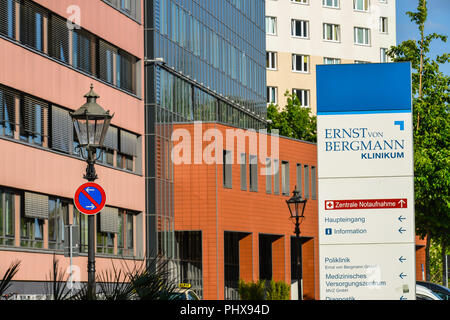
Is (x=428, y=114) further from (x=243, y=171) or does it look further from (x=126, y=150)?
(x=126, y=150)

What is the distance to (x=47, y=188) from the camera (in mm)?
31641

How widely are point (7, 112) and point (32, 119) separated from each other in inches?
68.5

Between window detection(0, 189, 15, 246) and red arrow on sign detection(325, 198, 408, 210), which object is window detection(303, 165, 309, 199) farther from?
red arrow on sign detection(325, 198, 408, 210)

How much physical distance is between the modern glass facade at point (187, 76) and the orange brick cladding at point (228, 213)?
0.99 m

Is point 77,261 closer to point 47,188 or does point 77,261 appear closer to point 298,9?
point 47,188

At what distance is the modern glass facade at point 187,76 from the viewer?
42.0 metres

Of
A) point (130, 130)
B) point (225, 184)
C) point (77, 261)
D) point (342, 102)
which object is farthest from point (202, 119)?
point (342, 102)

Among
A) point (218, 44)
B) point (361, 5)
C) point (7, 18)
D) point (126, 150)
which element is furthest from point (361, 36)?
point (7, 18)

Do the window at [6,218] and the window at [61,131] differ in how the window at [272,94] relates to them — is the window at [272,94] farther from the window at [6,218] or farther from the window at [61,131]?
the window at [6,218]

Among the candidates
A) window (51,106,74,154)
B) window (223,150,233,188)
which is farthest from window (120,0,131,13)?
window (223,150,233,188)

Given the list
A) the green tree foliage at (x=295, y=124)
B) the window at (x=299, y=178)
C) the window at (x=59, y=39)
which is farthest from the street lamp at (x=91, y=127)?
the green tree foliage at (x=295, y=124)

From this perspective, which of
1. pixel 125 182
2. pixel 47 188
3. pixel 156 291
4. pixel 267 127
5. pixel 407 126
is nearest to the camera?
pixel 156 291

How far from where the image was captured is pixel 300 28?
81.9 metres

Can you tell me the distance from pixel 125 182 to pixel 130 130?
2.21 m
